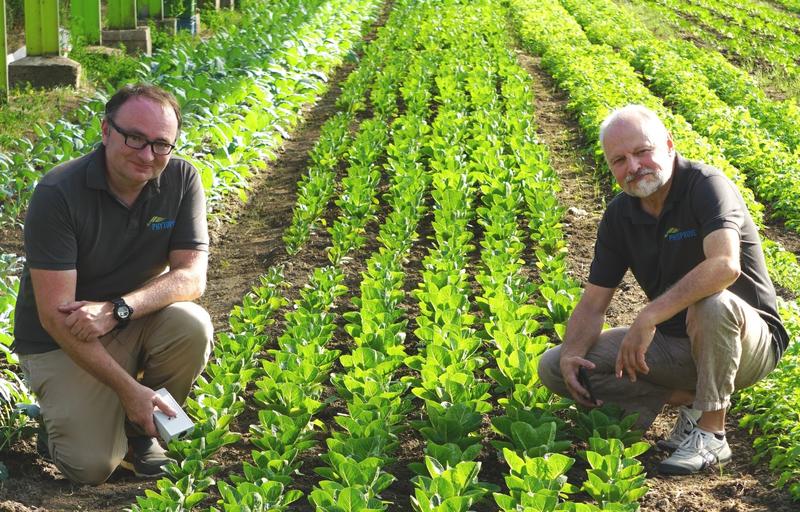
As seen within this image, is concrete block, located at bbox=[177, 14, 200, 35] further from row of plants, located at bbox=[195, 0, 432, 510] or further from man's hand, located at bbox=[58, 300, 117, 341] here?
man's hand, located at bbox=[58, 300, 117, 341]

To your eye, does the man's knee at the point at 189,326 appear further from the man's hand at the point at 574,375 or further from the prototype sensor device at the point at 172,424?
the man's hand at the point at 574,375

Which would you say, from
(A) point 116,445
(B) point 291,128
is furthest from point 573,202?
(A) point 116,445

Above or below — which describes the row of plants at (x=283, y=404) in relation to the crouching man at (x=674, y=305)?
below

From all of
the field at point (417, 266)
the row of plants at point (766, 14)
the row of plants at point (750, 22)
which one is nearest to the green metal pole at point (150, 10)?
the field at point (417, 266)

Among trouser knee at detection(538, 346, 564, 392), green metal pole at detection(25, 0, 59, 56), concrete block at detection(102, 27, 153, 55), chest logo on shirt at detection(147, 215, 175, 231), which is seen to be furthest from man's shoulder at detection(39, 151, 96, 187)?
concrete block at detection(102, 27, 153, 55)

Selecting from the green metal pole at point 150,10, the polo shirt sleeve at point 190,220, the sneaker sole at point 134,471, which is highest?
the polo shirt sleeve at point 190,220

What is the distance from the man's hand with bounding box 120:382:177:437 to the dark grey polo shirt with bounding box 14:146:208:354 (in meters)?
0.47

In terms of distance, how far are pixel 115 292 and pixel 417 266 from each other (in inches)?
101

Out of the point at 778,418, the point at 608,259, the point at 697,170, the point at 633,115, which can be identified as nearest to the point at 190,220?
the point at 608,259

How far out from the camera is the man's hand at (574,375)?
419cm

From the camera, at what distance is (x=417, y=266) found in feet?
21.4

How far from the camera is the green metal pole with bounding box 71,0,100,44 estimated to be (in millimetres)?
11977

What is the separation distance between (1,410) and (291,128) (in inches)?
237

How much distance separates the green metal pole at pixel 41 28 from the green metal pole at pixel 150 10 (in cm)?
435
